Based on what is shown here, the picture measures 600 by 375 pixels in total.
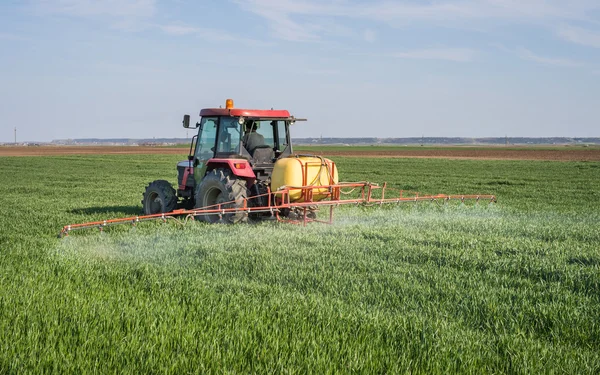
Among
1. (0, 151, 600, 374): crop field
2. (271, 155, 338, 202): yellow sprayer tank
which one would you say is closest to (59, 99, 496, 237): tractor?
(271, 155, 338, 202): yellow sprayer tank

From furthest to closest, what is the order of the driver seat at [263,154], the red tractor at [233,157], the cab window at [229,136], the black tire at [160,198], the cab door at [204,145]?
the black tire at [160,198], the cab door at [204,145], the driver seat at [263,154], the cab window at [229,136], the red tractor at [233,157]

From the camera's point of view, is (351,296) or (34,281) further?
(34,281)

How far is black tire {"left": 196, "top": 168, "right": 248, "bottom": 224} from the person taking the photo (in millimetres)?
10875

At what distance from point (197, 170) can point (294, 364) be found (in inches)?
326

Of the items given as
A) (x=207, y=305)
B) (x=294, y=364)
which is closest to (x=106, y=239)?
(x=207, y=305)

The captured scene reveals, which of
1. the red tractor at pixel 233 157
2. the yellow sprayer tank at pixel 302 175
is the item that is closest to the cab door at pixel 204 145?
the red tractor at pixel 233 157

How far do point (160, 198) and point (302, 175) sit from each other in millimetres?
3335

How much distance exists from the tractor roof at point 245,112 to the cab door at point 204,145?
0.16m

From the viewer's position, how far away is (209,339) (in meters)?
4.87

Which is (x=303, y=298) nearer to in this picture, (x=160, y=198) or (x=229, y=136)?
(x=229, y=136)

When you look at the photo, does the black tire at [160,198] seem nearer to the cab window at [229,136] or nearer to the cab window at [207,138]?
the cab window at [207,138]

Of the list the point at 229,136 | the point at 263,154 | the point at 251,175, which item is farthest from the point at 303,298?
the point at 229,136

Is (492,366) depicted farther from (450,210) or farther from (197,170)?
(450,210)

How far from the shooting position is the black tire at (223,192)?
10.9m
